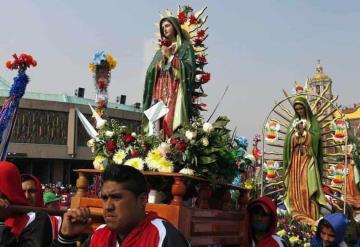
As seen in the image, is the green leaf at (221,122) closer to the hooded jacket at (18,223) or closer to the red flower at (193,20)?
the hooded jacket at (18,223)

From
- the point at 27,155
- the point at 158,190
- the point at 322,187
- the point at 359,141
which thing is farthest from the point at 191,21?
the point at 27,155

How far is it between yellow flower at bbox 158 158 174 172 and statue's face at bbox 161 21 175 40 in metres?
2.45

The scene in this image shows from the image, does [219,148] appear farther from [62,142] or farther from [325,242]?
[62,142]

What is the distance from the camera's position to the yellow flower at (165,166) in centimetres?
392

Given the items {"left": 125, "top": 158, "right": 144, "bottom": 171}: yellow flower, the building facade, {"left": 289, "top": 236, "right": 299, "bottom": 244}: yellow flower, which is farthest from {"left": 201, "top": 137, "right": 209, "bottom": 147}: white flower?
the building facade

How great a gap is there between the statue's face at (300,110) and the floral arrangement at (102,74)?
→ 406cm

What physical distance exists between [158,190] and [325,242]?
1619 mm

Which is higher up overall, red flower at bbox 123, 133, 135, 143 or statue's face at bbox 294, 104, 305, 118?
statue's face at bbox 294, 104, 305, 118

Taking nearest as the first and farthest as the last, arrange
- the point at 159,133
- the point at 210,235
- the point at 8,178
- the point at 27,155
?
Answer: the point at 8,178 < the point at 210,235 < the point at 159,133 < the point at 27,155

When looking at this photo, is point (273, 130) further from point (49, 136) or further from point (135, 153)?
point (49, 136)

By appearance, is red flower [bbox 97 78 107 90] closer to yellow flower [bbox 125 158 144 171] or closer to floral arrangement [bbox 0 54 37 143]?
floral arrangement [bbox 0 54 37 143]

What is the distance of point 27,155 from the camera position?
36656mm

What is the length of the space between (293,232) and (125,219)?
6.42 m

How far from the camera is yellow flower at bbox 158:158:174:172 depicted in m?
3.92
